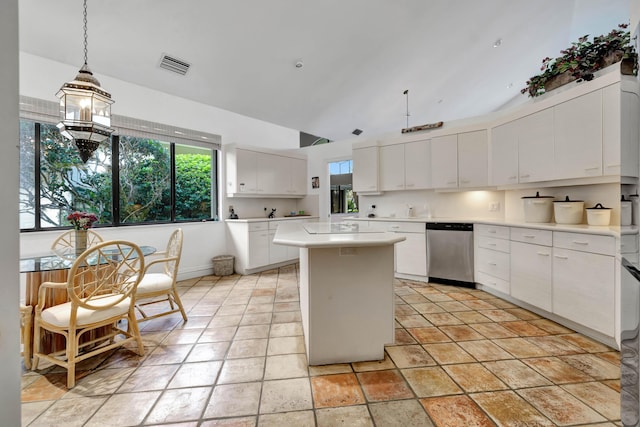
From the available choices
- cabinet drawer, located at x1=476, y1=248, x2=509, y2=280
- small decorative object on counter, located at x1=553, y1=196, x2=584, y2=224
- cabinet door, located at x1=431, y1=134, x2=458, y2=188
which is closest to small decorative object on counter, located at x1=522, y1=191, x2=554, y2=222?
small decorative object on counter, located at x1=553, y1=196, x2=584, y2=224

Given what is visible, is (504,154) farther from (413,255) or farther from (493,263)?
(413,255)

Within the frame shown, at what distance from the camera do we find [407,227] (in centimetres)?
391

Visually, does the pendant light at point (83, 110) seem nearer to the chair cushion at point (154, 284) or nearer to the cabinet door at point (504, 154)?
the chair cushion at point (154, 284)

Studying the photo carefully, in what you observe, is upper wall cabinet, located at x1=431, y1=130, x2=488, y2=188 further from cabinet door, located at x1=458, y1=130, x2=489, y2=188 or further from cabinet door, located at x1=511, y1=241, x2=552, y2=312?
cabinet door, located at x1=511, y1=241, x2=552, y2=312

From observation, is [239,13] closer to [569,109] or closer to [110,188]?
[110,188]

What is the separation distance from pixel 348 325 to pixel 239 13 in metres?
3.29

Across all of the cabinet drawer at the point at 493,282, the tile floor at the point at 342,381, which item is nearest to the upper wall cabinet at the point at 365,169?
the cabinet drawer at the point at 493,282

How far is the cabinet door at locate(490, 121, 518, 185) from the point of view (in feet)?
10.3

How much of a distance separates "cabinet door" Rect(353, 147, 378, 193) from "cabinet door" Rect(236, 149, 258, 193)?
1.80 m

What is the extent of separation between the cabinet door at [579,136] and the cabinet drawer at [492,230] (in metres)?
0.75

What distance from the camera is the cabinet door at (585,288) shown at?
205 centimetres

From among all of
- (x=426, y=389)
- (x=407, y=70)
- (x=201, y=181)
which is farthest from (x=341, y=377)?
(x=407, y=70)

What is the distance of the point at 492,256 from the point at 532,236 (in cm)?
60

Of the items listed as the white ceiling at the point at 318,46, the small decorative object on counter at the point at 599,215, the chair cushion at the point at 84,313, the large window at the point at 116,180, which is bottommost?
the chair cushion at the point at 84,313
